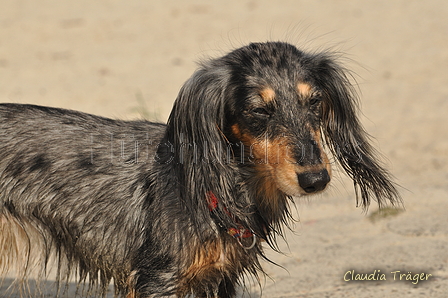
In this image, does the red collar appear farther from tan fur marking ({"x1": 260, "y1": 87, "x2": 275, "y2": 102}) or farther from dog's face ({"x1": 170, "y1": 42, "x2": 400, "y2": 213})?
tan fur marking ({"x1": 260, "y1": 87, "x2": 275, "y2": 102})

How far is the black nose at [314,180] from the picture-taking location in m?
3.33

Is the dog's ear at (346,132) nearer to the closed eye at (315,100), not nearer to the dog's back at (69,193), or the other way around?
the closed eye at (315,100)

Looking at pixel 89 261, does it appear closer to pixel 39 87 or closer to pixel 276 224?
pixel 276 224

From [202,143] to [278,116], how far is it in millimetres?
454

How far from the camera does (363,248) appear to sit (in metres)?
5.65

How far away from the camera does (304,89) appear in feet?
12.1

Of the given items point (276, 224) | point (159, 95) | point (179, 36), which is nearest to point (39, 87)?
point (159, 95)

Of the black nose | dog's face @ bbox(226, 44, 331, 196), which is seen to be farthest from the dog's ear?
the black nose

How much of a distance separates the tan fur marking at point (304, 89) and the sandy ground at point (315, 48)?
551 millimetres

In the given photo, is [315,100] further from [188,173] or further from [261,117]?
[188,173]

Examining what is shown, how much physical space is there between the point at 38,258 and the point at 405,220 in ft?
11.7

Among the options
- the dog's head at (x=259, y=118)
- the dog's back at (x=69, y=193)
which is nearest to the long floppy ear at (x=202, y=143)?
the dog's head at (x=259, y=118)

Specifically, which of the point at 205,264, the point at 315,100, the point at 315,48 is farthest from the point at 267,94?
the point at 315,48

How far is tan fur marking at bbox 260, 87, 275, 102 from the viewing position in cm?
362
